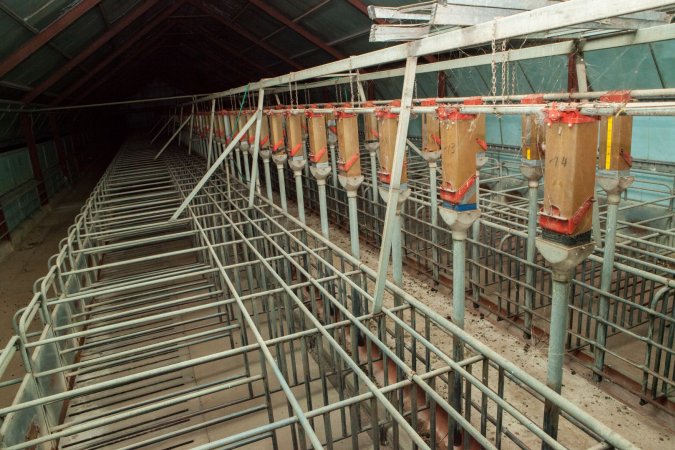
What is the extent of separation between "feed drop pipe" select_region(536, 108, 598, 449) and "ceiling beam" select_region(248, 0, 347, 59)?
14858 mm

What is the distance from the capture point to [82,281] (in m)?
9.66

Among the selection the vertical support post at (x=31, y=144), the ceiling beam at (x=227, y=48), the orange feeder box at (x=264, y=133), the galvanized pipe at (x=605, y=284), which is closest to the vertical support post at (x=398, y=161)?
the galvanized pipe at (x=605, y=284)

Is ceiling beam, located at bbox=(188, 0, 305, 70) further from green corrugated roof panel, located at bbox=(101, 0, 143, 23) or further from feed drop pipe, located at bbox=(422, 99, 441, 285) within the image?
feed drop pipe, located at bbox=(422, 99, 441, 285)

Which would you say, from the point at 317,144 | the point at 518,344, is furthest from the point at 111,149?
the point at 518,344

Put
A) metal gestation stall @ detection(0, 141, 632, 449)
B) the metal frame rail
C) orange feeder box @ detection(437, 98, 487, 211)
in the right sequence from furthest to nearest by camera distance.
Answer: the metal frame rail → orange feeder box @ detection(437, 98, 487, 211) → metal gestation stall @ detection(0, 141, 632, 449)

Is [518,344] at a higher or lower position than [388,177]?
lower

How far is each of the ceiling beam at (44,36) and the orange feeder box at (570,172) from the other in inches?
476

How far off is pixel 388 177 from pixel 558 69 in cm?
809

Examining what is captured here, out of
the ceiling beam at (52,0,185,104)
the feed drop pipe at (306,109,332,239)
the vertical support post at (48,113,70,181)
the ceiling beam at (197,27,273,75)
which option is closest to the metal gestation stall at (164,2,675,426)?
the feed drop pipe at (306,109,332,239)

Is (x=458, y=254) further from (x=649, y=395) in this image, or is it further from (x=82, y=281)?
(x=82, y=281)

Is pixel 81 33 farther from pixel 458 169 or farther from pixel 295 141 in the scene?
pixel 458 169

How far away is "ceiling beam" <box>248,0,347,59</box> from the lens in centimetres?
1577

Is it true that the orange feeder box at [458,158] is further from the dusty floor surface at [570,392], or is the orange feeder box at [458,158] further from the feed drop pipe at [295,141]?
the feed drop pipe at [295,141]

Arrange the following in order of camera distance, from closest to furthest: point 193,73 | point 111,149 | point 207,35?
point 207,35 → point 193,73 → point 111,149
